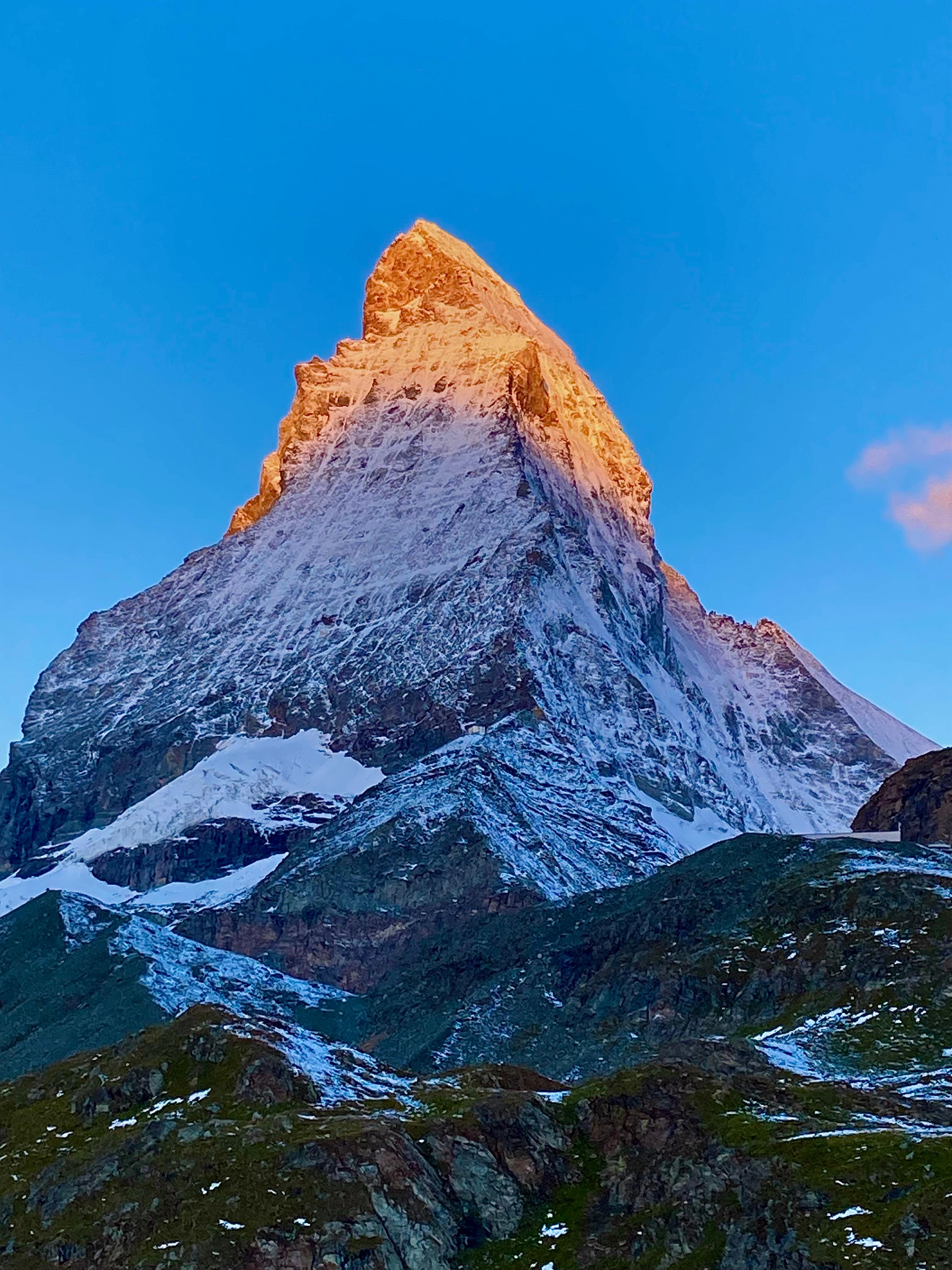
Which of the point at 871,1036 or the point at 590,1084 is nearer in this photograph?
the point at 590,1084

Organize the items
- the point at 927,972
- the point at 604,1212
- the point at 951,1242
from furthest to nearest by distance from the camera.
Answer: the point at 927,972 → the point at 604,1212 → the point at 951,1242

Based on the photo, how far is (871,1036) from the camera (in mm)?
159875

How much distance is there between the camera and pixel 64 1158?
116 metres

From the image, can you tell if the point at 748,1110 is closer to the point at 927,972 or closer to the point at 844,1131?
the point at 844,1131

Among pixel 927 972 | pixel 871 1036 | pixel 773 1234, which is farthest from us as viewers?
pixel 927 972

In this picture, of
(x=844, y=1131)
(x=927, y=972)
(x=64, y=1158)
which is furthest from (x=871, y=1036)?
(x=64, y=1158)

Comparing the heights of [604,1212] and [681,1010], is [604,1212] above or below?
below

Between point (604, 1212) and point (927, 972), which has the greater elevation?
point (927, 972)

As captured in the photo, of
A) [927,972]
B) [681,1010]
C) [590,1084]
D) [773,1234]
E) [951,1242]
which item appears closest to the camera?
[951,1242]

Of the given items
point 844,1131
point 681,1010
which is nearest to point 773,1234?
point 844,1131

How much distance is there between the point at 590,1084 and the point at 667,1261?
29.1m

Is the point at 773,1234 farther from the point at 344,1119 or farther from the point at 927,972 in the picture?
the point at 927,972

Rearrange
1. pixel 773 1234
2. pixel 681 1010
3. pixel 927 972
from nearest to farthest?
pixel 773 1234, pixel 927 972, pixel 681 1010

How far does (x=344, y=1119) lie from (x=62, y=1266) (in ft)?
68.6
